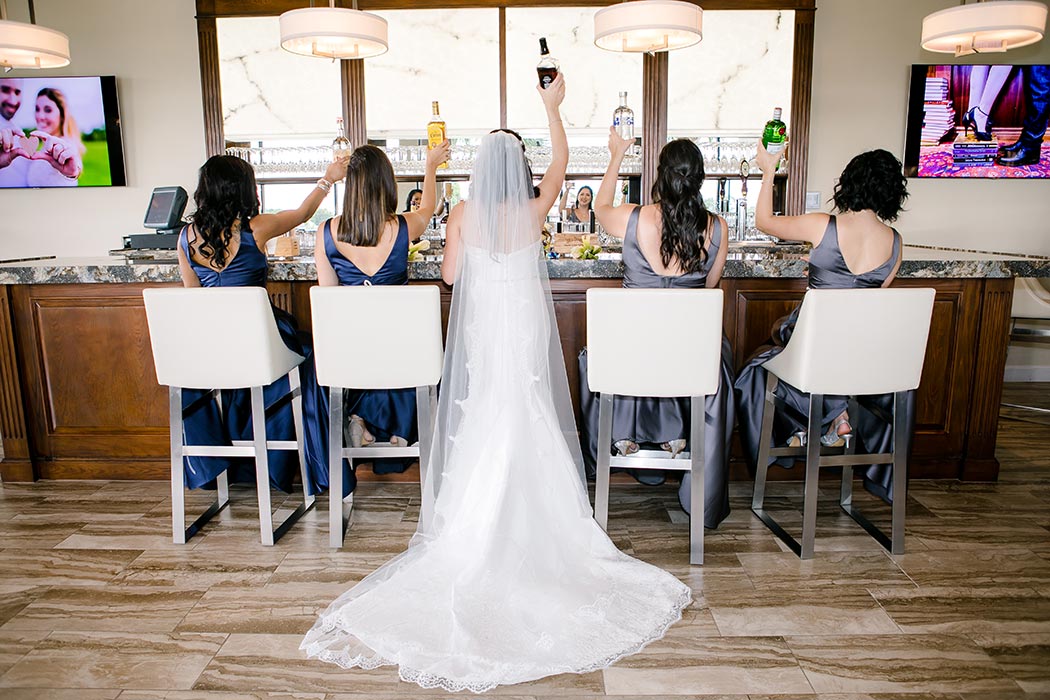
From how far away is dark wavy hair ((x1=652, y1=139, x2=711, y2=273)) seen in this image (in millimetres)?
2674

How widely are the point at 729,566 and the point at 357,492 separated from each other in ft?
5.47

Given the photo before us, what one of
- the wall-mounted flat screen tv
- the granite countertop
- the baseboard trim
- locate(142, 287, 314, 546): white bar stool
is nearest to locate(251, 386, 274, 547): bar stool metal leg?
locate(142, 287, 314, 546): white bar stool

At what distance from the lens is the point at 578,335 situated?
3316 mm

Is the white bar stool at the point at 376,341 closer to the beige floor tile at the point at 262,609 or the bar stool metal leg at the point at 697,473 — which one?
the beige floor tile at the point at 262,609

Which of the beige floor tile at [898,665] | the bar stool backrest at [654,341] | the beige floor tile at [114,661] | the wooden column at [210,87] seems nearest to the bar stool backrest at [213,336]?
the beige floor tile at [114,661]

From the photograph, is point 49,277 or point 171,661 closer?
point 171,661

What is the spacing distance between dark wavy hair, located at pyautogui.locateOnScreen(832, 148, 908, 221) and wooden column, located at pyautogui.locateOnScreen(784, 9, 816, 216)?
2582 millimetres

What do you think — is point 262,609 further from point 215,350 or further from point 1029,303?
point 1029,303

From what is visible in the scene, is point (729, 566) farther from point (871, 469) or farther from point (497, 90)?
point (497, 90)

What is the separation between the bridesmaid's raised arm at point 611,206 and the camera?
2809 millimetres

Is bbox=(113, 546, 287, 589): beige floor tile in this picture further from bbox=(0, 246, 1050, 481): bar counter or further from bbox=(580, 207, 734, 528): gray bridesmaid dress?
bbox=(580, 207, 734, 528): gray bridesmaid dress

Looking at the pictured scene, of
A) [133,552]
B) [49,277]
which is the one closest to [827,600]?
[133,552]

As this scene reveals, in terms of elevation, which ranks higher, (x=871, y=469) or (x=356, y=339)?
(x=356, y=339)

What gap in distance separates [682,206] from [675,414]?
796mm
